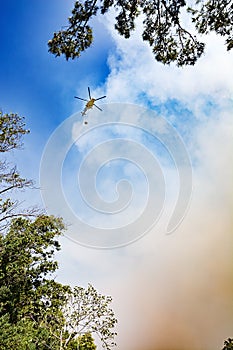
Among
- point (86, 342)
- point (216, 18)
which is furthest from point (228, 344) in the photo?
point (216, 18)

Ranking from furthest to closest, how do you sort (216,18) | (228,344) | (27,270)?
(228,344) → (27,270) → (216,18)

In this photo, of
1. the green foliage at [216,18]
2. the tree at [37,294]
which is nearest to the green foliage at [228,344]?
the tree at [37,294]

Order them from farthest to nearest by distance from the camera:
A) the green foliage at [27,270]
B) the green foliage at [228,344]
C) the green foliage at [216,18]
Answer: the green foliage at [228,344] < the green foliage at [27,270] < the green foliage at [216,18]

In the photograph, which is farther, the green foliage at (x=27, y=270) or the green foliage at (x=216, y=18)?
the green foliage at (x=27, y=270)

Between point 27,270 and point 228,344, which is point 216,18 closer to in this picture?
point 27,270

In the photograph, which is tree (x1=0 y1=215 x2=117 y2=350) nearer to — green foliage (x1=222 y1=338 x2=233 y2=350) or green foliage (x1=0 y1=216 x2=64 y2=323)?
green foliage (x1=0 y1=216 x2=64 y2=323)

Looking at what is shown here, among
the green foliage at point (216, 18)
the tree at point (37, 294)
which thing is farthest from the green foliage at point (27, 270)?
the green foliage at point (216, 18)

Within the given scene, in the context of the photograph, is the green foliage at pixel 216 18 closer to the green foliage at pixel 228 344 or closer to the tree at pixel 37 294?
the tree at pixel 37 294

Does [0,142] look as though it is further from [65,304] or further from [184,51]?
[65,304]

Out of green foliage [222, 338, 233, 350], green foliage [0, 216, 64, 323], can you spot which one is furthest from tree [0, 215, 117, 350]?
green foliage [222, 338, 233, 350]

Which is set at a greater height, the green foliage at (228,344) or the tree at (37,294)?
the green foliage at (228,344)

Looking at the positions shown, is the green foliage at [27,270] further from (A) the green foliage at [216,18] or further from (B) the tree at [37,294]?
(A) the green foliage at [216,18]

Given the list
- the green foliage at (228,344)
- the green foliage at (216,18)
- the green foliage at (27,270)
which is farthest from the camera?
the green foliage at (228,344)

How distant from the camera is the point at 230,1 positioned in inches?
183
